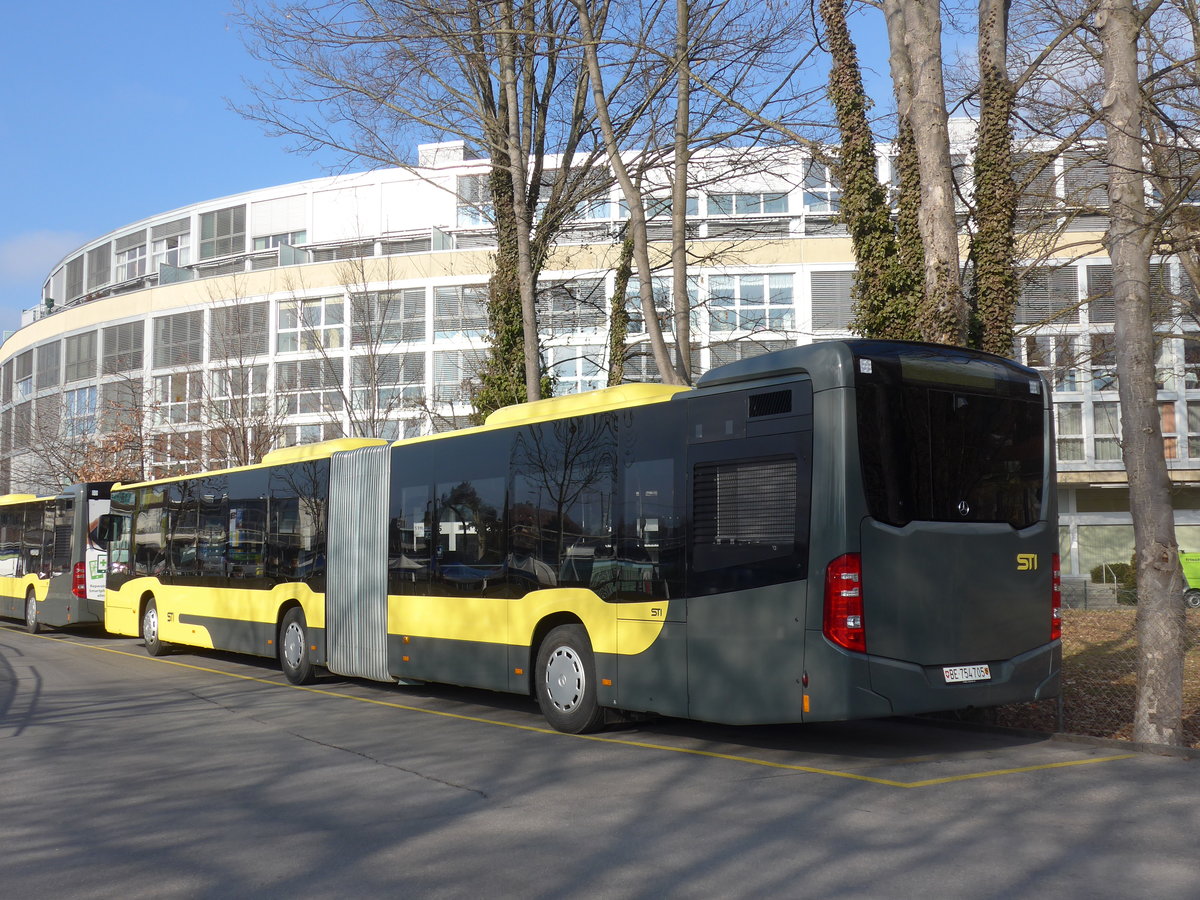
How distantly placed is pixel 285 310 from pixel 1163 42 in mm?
Answer: 34124

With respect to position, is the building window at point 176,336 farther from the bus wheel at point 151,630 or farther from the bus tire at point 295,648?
the bus tire at point 295,648

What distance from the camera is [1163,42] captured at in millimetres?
20531

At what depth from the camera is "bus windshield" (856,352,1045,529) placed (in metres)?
8.84

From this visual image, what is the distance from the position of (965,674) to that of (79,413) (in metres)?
47.8

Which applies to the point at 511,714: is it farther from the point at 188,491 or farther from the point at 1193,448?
the point at 1193,448

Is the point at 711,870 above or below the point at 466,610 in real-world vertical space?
below

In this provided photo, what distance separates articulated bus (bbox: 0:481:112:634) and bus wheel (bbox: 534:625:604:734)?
14.8 m

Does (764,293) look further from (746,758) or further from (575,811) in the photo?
(575,811)

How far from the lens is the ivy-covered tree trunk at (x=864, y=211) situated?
14.3 m

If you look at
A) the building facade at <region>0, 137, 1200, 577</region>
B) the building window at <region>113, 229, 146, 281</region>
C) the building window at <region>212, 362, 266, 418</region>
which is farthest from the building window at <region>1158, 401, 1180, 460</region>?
the building window at <region>113, 229, 146, 281</region>

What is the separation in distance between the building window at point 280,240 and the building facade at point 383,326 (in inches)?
4.1

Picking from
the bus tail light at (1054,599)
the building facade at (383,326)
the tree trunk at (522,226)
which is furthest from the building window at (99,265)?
the bus tail light at (1054,599)

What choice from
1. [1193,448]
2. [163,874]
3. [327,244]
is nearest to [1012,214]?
[163,874]

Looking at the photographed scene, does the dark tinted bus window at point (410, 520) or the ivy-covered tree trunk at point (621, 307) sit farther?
the ivy-covered tree trunk at point (621, 307)
